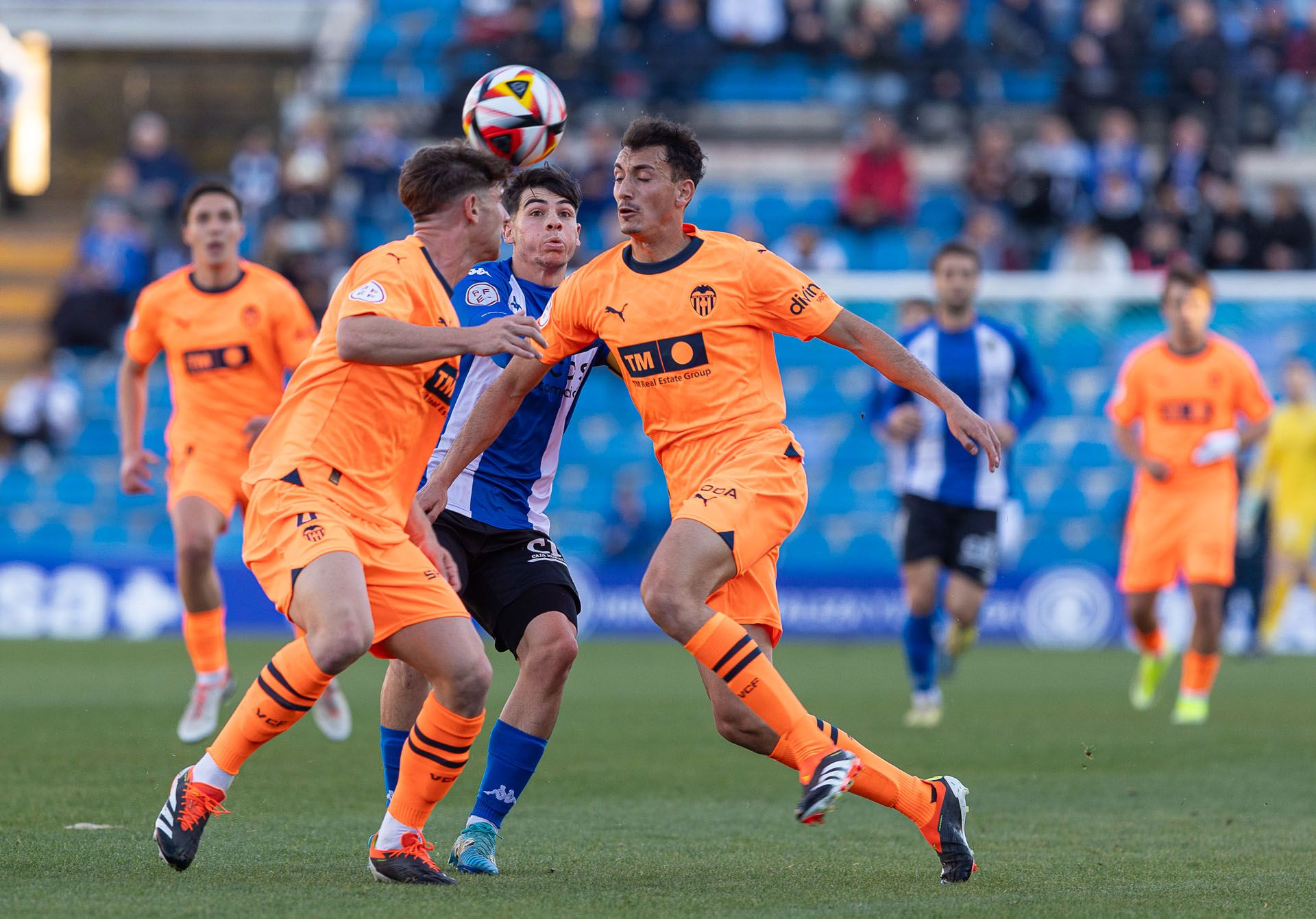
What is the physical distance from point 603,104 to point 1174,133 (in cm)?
692

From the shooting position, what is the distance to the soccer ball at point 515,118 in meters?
7.14

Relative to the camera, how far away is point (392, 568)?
554cm

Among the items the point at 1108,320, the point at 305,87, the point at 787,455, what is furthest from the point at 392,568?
the point at 305,87

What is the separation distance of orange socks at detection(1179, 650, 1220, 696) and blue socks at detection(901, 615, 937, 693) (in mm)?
1594

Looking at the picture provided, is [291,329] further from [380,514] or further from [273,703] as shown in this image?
[273,703]

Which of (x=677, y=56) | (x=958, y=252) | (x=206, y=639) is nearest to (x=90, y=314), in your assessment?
(x=677, y=56)

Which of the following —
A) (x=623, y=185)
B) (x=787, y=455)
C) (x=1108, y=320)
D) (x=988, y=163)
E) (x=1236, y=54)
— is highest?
(x=1236, y=54)

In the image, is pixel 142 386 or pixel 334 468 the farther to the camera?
pixel 142 386

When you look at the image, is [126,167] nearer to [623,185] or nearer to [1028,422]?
[1028,422]

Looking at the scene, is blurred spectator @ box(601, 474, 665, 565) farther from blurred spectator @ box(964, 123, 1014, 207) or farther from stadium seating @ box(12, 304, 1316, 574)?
blurred spectator @ box(964, 123, 1014, 207)

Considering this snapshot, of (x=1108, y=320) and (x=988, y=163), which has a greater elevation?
(x=988, y=163)

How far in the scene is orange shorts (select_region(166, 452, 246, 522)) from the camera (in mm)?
9312

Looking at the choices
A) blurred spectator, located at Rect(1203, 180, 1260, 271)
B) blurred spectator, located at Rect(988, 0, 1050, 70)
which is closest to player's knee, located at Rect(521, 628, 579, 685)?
blurred spectator, located at Rect(1203, 180, 1260, 271)

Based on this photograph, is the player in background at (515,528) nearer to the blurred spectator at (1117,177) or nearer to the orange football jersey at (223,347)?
the orange football jersey at (223,347)
